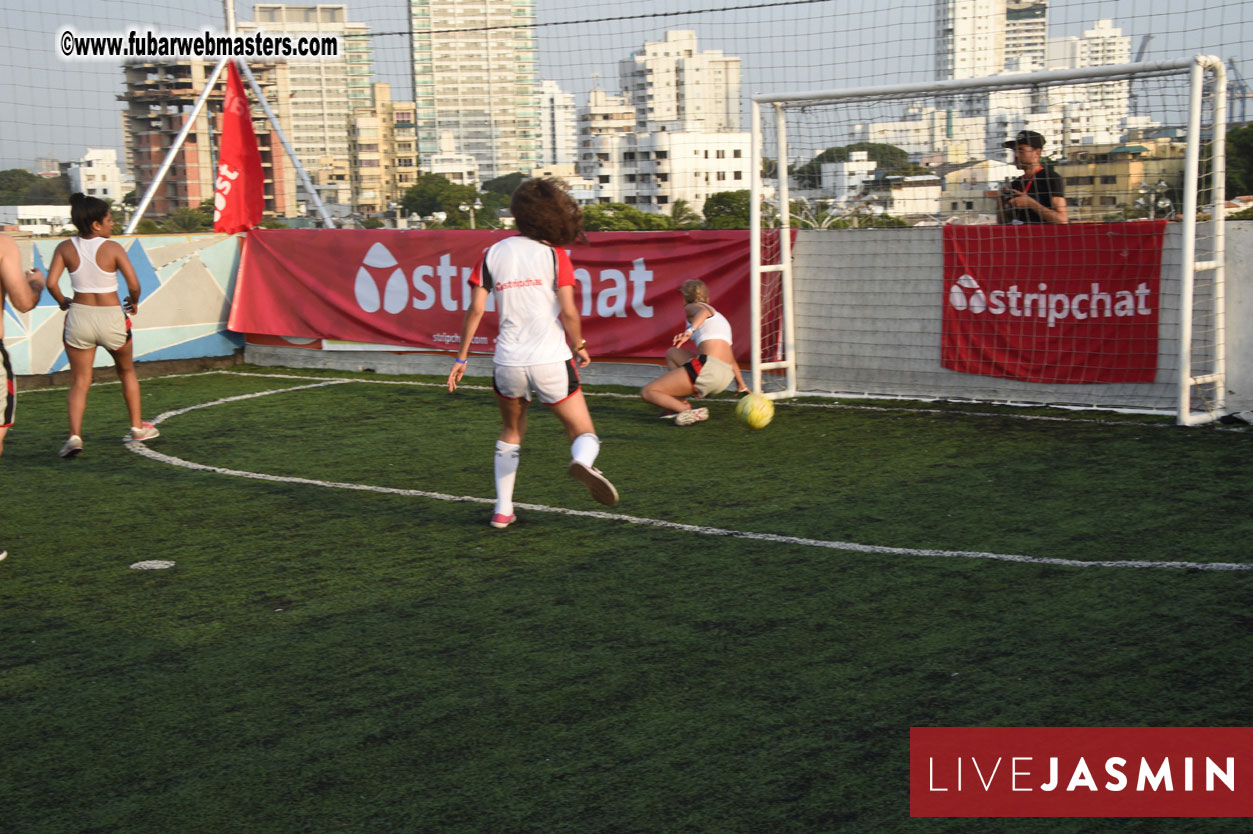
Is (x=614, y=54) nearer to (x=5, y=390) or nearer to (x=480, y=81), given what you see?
(x=480, y=81)

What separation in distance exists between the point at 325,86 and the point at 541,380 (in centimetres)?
1256

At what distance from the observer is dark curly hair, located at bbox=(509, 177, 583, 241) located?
269 inches

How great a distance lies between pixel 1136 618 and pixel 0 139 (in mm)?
13895

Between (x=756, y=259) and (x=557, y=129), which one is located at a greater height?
(x=557, y=129)

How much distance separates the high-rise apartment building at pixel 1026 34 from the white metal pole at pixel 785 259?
7.29ft

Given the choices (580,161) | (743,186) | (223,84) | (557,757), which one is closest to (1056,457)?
(743,186)

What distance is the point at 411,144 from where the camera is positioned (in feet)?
54.6

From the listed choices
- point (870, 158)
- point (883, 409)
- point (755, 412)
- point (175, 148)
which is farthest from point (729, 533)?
point (175, 148)

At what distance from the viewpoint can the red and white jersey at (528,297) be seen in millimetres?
6840

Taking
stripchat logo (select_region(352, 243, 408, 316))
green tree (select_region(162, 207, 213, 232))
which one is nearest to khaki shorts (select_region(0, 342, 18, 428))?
stripchat logo (select_region(352, 243, 408, 316))

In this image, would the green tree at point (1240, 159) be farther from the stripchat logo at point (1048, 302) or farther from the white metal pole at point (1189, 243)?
the stripchat logo at point (1048, 302)

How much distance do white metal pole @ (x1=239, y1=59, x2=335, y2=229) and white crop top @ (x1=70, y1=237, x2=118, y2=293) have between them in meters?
6.19

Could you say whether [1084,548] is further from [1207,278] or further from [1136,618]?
[1207,278]

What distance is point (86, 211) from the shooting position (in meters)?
9.91
